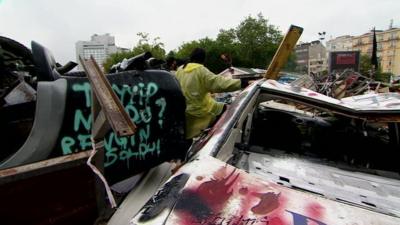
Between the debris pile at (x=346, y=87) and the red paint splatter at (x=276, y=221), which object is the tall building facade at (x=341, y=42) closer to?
the debris pile at (x=346, y=87)

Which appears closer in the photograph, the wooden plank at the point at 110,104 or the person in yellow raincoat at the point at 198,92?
the wooden plank at the point at 110,104

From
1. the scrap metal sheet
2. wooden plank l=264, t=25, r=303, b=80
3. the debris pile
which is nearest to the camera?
the scrap metal sheet

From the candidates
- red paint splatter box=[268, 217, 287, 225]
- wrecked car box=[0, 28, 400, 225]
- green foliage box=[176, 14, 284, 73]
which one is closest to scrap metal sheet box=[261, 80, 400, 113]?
wrecked car box=[0, 28, 400, 225]

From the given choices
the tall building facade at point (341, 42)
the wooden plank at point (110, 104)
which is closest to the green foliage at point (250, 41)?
the wooden plank at point (110, 104)

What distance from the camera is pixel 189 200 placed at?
4.91ft

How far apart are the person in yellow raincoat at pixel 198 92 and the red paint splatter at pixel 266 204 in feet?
6.65

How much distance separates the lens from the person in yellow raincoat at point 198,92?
3.61 metres

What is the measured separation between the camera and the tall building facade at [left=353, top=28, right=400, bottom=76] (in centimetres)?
8531

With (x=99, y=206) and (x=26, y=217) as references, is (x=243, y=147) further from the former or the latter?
(x=26, y=217)

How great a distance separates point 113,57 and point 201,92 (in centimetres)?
3324

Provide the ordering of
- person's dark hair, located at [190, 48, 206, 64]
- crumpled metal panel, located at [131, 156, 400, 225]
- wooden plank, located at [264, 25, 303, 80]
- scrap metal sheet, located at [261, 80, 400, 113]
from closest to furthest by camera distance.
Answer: crumpled metal panel, located at [131, 156, 400, 225] < scrap metal sheet, located at [261, 80, 400, 113] < wooden plank, located at [264, 25, 303, 80] < person's dark hair, located at [190, 48, 206, 64]

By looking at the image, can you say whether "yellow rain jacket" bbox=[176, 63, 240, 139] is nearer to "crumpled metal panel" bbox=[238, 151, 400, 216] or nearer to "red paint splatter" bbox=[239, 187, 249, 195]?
"crumpled metal panel" bbox=[238, 151, 400, 216]

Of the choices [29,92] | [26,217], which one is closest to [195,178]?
[26,217]

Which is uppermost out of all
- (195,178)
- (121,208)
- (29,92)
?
(29,92)
